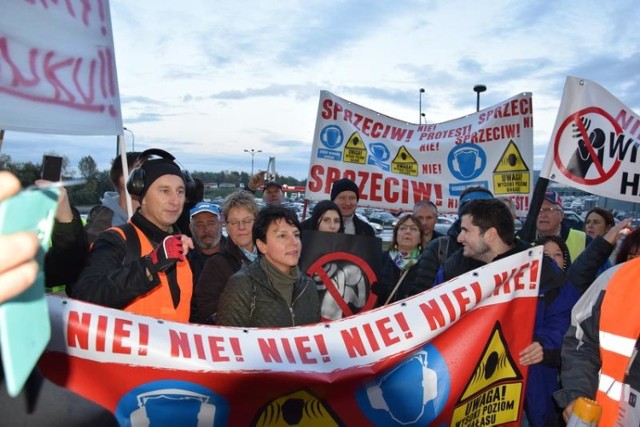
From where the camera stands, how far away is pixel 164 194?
2961 millimetres

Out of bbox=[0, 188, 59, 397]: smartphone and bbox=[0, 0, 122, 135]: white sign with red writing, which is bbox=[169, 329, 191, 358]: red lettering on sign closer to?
bbox=[0, 188, 59, 397]: smartphone

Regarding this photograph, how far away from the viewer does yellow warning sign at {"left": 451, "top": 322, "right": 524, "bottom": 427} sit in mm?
2730

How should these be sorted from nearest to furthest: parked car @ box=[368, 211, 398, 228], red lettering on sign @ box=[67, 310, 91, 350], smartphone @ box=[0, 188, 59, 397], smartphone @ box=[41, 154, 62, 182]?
1. smartphone @ box=[0, 188, 59, 397]
2. red lettering on sign @ box=[67, 310, 91, 350]
3. smartphone @ box=[41, 154, 62, 182]
4. parked car @ box=[368, 211, 398, 228]

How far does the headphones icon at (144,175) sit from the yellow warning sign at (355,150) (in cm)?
408

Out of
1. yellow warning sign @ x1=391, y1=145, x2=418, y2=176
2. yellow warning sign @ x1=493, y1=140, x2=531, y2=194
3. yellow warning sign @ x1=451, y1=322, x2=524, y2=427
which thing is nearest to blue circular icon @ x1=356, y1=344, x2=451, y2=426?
yellow warning sign @ x1=451, y1=322, x2=524, y2=427

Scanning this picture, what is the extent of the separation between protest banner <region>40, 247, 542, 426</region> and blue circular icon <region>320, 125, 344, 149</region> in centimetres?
456

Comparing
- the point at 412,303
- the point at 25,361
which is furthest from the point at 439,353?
the point at 25,361

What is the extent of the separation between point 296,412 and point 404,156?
5.40 metres

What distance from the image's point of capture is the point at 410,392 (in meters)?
2.59

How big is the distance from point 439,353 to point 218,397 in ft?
3.77

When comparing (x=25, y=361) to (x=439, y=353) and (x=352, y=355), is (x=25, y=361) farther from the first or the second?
(x=439, y=353)

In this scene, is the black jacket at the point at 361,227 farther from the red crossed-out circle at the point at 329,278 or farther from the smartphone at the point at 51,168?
the smartphone at the point at 51,168

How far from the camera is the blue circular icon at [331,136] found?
23.7 ft

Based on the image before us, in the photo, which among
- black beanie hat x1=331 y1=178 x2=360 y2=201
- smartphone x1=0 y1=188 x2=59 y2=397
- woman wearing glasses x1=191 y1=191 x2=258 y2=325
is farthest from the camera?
black beanie hat x1=331 y1=178 x2=360 y2=201
